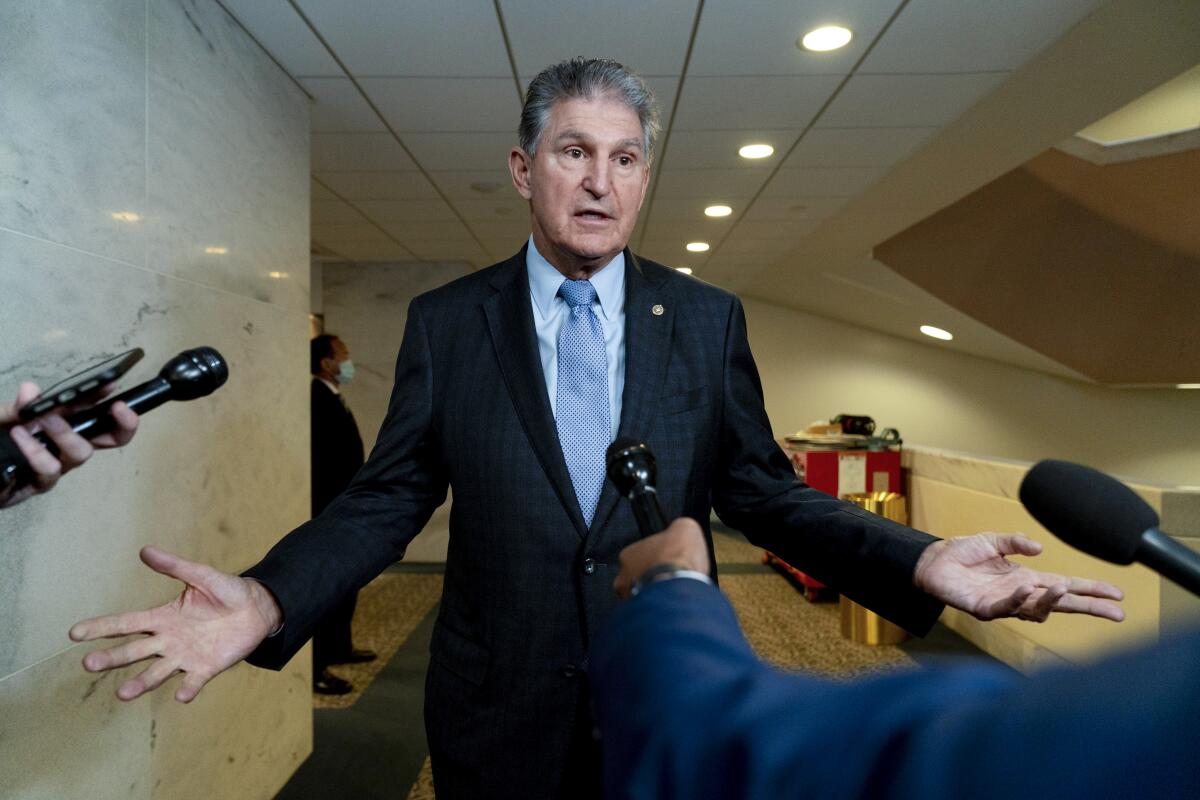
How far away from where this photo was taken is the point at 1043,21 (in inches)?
112

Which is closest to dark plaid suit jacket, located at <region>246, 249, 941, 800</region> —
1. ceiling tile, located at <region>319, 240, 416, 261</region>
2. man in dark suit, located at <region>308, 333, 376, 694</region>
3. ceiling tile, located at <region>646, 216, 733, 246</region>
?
man in dark suit, located at <region>308, 333, 376, 694</region>

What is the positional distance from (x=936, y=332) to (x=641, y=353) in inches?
371

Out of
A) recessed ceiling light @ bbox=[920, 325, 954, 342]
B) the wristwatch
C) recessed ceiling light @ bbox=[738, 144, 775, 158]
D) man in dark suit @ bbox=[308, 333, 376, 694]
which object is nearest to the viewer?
the wristwatch

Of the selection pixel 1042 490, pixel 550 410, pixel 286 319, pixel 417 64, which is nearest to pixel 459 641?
pixel 550 410

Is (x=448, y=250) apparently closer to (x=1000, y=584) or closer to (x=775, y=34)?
(x=775, y=34)

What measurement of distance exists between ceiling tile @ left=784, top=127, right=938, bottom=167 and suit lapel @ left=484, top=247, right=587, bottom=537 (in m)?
3.16

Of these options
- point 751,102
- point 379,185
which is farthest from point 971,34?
point 379,185

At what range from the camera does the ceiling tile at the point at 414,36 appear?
8.80 ft

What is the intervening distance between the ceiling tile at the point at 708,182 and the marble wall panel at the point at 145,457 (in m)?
2.63

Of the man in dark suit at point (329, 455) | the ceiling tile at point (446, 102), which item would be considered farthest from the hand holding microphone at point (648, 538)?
the man in dark suit at point (329, 455)

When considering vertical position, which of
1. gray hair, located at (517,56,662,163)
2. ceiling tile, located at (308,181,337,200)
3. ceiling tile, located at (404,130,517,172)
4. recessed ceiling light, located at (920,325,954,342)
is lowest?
gray hair, located at (517,56,662,163)

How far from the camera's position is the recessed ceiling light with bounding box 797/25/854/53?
2.90 m

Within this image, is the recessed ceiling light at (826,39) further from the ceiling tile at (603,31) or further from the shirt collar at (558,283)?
the shirt collar at (558,283)

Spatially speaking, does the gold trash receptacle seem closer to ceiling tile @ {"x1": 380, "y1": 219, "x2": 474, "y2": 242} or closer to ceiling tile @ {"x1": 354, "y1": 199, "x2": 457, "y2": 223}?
ceiling tile @ {"x1": 354, "y1": 199, "x2": 457, "y2": 223}
